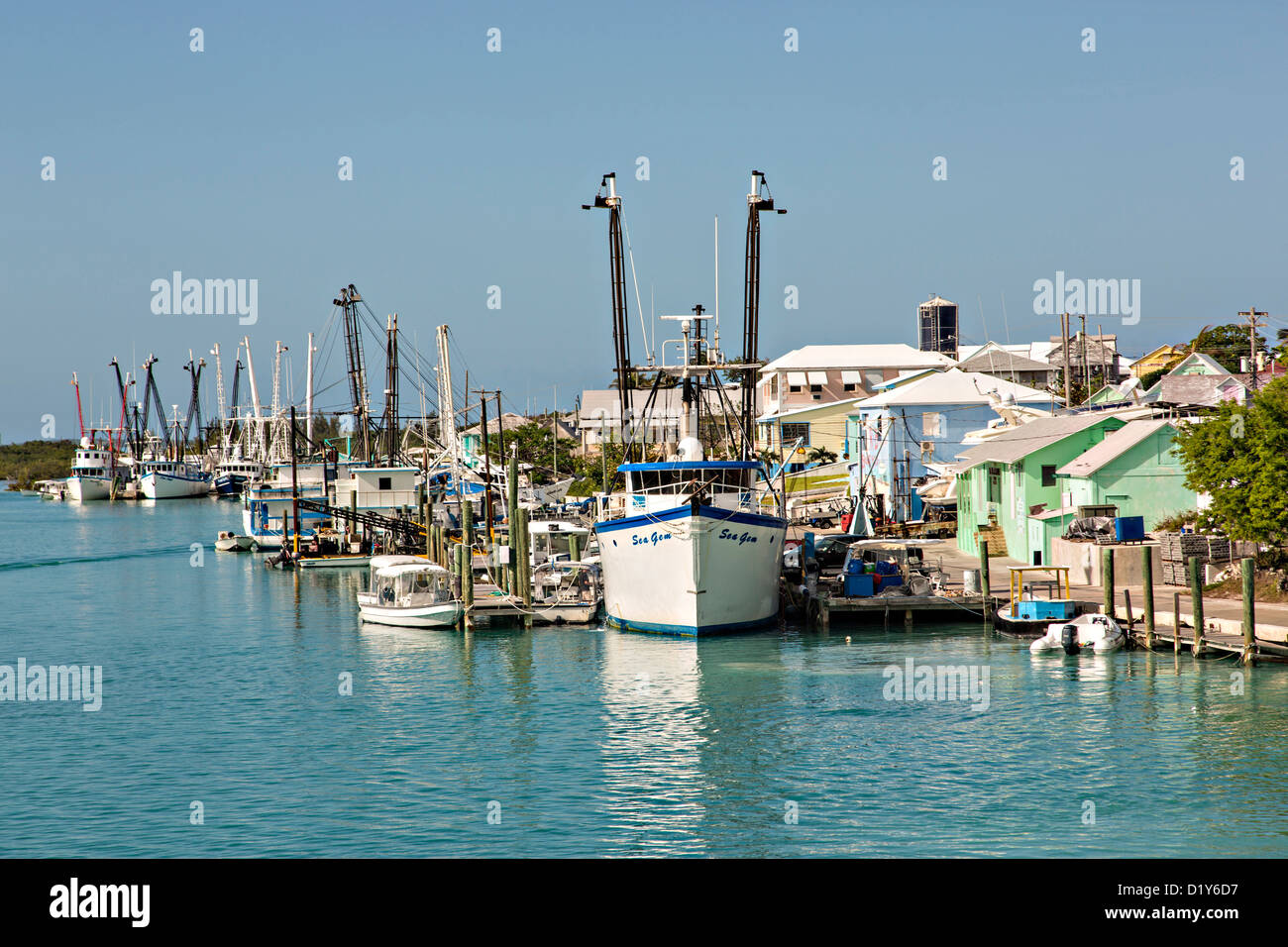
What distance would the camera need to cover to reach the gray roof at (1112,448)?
146ft

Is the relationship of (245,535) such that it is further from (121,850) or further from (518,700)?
(121,850)

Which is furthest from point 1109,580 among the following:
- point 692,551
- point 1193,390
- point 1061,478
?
point 1193,390

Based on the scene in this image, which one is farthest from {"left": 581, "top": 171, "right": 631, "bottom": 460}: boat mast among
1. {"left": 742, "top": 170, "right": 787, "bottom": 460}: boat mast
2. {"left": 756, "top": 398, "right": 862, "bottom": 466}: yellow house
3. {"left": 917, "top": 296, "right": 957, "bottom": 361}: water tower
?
{"left": 917, "top": 296, "right": 957, "bottom": 361}: water tower

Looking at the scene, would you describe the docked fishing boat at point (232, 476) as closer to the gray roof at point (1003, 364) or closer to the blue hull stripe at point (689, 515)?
the gray roof at point (1003, 364)

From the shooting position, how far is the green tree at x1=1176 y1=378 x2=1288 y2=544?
3381 centimetres

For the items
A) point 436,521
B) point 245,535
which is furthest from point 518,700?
point 245,535

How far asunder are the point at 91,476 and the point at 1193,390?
516 feet

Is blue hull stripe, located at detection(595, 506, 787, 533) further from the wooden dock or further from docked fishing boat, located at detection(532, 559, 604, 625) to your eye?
docked fishing boat, located at detection(532, 559, 604, 625)

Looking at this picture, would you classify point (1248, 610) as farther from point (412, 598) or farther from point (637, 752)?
point (412, 598)
